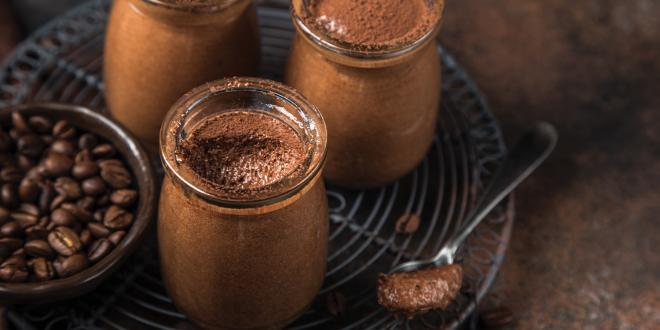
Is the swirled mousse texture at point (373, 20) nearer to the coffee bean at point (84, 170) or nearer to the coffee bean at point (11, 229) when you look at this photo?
the coffee bean at point (84, 170)

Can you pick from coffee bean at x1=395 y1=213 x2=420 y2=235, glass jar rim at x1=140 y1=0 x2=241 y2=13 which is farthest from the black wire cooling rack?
glass jar rim at x1=140 y1=0 x2=241 y2=13

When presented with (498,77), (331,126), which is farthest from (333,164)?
(498,77)

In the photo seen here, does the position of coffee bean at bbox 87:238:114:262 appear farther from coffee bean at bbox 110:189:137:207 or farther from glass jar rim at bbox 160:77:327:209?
glass jar rim at bbox 160:77:327:209

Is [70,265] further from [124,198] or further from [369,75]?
[369,75]

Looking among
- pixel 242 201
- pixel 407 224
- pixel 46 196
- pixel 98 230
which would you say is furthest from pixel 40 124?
pixel 407 224

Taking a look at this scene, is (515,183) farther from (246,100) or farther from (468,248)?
(246,100)

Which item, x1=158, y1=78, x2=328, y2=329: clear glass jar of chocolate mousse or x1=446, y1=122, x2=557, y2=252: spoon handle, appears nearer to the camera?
x1=158, y1=78, x2=328, y2=329: clear glass jar of chocolate mousse
